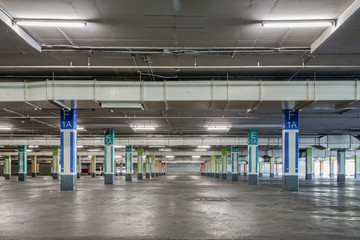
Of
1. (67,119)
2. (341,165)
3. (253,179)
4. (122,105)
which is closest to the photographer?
(122,105)

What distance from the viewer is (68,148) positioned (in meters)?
21.8

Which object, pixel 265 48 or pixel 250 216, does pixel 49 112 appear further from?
pixel 250 216

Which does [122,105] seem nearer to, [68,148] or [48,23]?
[68,148]

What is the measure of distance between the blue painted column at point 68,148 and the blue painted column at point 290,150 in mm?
12850

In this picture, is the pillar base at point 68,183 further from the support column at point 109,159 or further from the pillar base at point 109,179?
the pillar base at point 109,179

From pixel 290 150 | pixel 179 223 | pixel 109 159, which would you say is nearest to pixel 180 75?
pixel 290 150

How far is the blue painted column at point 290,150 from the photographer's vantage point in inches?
885

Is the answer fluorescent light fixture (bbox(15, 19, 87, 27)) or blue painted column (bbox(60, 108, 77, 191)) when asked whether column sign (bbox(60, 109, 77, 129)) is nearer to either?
blue painted column (bbox(60, 108, 77, 191))

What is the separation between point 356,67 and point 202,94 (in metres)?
7.37

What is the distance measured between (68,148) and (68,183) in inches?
85.7

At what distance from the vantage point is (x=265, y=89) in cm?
1844

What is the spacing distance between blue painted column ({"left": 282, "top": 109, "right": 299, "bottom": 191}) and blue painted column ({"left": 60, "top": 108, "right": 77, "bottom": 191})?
12850 mm

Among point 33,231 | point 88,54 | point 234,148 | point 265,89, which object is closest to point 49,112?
point 88,54

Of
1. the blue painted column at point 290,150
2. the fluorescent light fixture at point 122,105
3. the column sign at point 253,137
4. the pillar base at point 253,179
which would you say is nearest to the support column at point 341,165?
the pillar base at point 253,179
